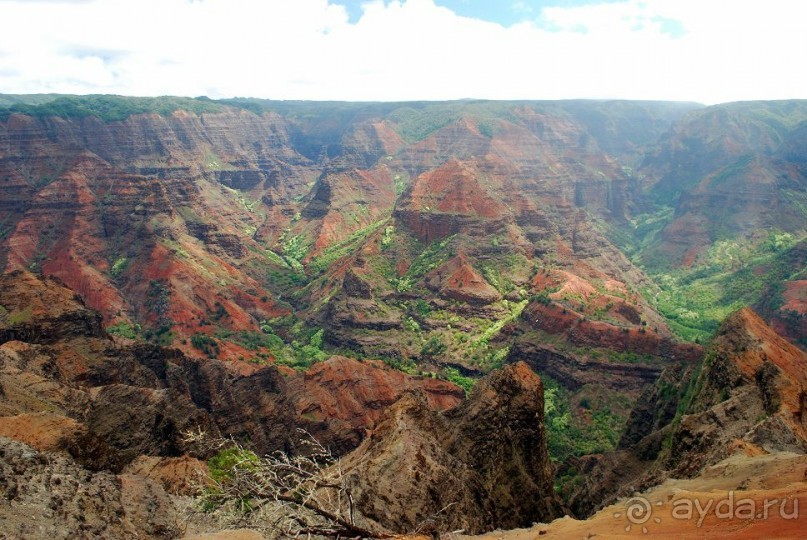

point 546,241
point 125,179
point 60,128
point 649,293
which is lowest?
point 649,293

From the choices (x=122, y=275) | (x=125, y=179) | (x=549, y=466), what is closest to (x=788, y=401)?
(x=549, y=466)

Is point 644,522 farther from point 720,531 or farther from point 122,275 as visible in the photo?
point 122,275

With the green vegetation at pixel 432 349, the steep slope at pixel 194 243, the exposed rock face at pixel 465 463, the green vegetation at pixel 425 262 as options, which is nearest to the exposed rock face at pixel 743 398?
the exposed rock face at pixel 465 463

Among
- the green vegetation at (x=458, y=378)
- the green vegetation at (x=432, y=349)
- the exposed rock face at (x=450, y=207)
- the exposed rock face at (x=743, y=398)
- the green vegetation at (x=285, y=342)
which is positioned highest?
the exposed rock face at (x=450, y=207)

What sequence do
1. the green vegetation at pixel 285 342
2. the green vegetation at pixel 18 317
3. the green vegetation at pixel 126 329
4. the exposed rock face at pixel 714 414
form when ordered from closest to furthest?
the exposed rock face at pixel 714 414
the green vegetation at pixel 18 317
the green vegetation at pixel 285 342
the green vegetation at pixel 126 329

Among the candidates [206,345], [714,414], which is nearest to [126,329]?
[206,345]

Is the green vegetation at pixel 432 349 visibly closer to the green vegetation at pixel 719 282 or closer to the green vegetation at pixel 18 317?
the green vegetation at pixel 719 282

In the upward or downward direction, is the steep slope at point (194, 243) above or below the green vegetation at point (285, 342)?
above

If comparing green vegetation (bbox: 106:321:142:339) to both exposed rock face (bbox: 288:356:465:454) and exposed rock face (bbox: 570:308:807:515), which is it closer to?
exposed rock face (bbox: 288:356:465:454)
